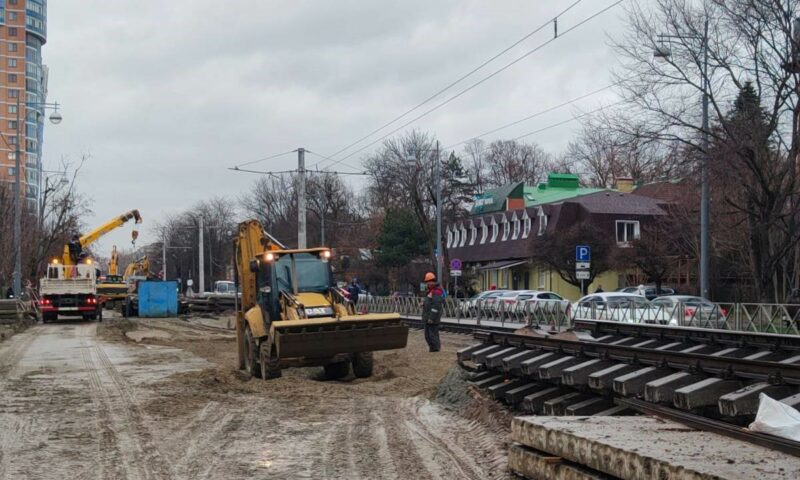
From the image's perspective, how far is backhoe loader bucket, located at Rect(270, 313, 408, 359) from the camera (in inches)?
555

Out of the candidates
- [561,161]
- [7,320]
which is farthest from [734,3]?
[561,161]

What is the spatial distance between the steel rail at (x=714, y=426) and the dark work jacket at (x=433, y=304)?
11350 millimetres

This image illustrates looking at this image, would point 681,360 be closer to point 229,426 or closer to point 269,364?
point 229,426

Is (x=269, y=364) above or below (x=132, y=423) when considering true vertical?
above

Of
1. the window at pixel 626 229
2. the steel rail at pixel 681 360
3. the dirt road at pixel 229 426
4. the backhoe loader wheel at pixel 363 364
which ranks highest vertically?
the window at pixel 626 229

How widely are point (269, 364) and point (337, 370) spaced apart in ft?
5.04

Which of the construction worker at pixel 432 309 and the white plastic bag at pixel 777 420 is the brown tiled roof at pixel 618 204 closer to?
the construction worker at pixel 432 309

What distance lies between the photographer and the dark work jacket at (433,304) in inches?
784

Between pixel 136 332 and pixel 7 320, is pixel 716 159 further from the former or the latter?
pixel 7 320

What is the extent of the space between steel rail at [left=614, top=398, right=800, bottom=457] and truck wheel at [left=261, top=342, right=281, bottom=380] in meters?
7.51

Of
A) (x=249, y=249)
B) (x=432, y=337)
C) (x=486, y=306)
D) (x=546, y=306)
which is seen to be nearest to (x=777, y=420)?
(x=249, y=249)

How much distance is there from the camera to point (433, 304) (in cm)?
1997

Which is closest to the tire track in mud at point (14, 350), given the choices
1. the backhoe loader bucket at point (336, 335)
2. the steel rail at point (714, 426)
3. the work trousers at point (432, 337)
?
the backhoe loader bucket at point (336, 335)

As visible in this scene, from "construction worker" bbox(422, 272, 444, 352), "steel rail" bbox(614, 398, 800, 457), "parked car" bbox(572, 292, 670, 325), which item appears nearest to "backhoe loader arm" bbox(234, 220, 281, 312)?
"construction worker" bbox(422, 272, 444, 352)
